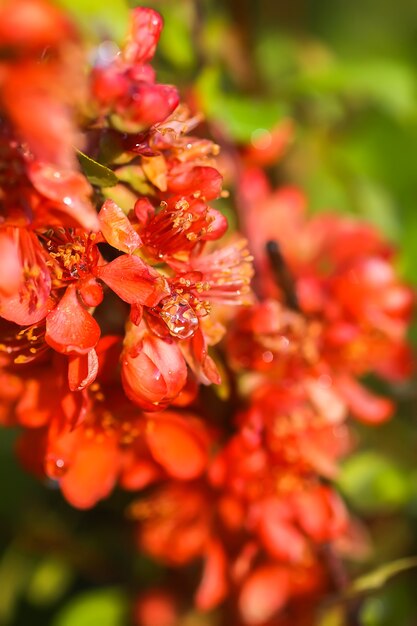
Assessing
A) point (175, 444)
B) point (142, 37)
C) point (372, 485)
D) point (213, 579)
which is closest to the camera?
point (142, 37)

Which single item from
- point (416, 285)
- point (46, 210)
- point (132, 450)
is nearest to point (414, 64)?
point (416, 285)

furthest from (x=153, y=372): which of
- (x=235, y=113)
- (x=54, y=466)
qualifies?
(x=235, y=113)

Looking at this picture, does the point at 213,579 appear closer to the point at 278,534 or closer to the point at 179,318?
the point at 278,534

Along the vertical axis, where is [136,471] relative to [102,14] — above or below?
below

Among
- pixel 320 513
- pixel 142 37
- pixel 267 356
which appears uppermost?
pixel 142 37

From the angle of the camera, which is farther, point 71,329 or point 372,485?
point 372,485

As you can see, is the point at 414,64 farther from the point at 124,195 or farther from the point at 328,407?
the point at 124,195

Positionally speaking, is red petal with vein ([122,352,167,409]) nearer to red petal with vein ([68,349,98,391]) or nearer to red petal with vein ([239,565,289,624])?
red petal with vein ([68,349,98,391])

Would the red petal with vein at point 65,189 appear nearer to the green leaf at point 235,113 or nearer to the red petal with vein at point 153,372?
the red petal with vein at point 153,372
